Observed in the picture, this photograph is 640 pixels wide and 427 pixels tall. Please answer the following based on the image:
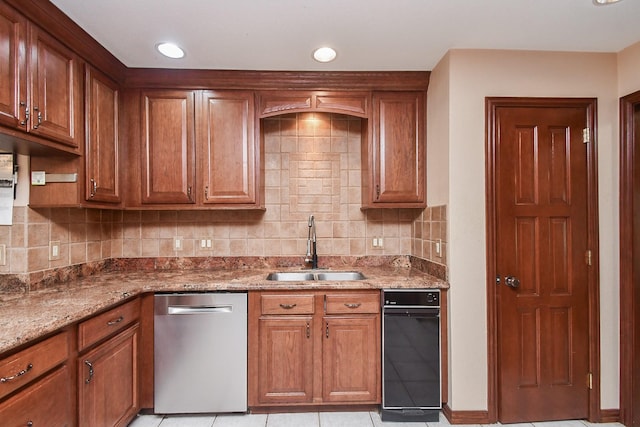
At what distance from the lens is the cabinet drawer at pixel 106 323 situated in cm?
154

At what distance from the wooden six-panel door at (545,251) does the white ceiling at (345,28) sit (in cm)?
48

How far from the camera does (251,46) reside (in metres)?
2.07

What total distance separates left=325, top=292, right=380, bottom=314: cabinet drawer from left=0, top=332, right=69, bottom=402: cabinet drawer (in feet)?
4.67

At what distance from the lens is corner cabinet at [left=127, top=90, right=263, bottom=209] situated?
A: 2424 mm

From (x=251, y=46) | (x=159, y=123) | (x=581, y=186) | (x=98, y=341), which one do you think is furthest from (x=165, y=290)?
(x=581, y=186)

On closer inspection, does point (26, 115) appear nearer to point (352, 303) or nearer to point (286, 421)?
point (352, 303)

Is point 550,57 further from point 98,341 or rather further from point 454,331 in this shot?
point 98,341

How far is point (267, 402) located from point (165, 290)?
1026 millimetres

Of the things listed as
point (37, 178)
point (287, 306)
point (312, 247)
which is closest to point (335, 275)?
point (312, 247)

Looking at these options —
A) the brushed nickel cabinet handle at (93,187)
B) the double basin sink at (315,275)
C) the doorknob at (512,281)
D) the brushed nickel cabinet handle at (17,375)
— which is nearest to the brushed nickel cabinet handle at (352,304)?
the double basin sink at (315,275)

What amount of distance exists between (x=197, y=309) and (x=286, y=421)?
3.13ft

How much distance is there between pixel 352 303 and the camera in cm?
215

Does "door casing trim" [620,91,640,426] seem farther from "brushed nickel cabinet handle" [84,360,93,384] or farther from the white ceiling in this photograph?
"brushed nickel cabinet handle" [84,360,93,384]

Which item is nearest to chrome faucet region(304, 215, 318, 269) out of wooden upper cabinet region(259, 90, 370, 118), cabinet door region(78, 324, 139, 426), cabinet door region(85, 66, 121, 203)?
wooden upper cabinet region(259, 90, 370, 118)
